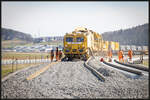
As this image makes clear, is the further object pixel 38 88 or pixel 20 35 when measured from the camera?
pixel 20 35

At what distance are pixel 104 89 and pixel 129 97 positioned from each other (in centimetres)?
94

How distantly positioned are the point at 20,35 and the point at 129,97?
4156 inches

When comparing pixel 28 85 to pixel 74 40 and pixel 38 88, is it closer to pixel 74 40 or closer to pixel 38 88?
pixel 38 88

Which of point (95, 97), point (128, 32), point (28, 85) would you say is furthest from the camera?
point (128, 32)

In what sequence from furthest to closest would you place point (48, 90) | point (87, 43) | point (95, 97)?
point (87, 43)
point (48, 90)
point (95, 97)

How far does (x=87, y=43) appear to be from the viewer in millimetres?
15492

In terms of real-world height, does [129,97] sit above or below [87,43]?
below

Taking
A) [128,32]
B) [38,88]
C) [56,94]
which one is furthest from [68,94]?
[128,32]

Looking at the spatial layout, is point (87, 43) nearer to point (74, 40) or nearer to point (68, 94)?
point (74, 40)

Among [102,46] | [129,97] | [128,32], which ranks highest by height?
[128,32]

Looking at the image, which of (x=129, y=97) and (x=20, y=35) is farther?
(x=20, y=35)

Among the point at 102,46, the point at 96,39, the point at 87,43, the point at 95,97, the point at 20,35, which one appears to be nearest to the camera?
the point at 95,97

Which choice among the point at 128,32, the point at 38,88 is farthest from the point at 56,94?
the point at 128,32

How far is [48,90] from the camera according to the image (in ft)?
17.1
